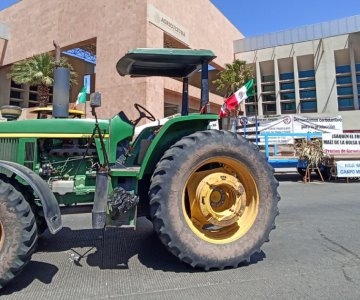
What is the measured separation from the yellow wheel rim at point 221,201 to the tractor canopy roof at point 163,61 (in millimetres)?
1272

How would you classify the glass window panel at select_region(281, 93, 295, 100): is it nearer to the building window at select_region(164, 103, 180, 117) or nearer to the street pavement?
the building window at select_region(164, 103, 180, 117)

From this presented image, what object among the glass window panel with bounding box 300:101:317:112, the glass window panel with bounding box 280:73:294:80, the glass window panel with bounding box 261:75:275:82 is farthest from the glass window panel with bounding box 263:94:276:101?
the glass window panel with bounding box 300:101:317:112

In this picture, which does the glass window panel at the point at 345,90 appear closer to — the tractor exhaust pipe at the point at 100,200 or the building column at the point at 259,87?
the building column at the point at 259,87

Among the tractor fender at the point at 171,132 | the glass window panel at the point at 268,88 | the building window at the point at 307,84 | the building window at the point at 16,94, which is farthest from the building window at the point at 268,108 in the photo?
the tractor fender at the point at 171,132

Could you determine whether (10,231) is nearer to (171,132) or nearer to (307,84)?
(171,132)

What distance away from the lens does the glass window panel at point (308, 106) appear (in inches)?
1485

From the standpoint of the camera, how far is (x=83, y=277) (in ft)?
10.6

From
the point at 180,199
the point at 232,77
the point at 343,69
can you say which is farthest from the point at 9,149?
the point at 343,69

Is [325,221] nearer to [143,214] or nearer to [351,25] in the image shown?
[143,214]

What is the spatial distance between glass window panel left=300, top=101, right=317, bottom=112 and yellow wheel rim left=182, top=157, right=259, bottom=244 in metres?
37.3

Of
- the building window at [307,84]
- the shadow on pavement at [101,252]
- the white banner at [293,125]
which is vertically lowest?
the shadow on pavement at [101,252]

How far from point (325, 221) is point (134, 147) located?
3.75 metres

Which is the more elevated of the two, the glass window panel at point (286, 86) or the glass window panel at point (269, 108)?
the glass window panel at point (286, 86)

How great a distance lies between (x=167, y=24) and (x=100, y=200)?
20.5 meters
